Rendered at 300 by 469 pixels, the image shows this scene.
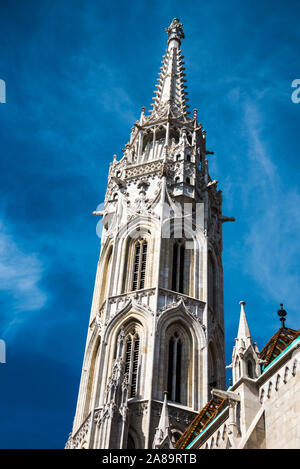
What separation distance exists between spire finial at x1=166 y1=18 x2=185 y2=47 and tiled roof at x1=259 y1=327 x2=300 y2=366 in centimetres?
3191

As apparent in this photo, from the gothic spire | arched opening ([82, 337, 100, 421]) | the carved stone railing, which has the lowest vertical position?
the gothic spire

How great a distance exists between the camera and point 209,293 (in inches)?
1369

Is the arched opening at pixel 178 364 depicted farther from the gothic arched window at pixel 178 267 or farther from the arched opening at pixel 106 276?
the arched opening at pixel 106 276

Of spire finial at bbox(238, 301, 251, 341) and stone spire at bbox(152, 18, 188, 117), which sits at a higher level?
stone spire at bbox(152, 18, 188, 117)

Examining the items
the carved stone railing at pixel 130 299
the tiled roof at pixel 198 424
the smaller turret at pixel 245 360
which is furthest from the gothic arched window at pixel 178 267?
the smaller turret at pixel 245 360

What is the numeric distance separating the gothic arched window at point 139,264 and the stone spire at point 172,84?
10.7 m

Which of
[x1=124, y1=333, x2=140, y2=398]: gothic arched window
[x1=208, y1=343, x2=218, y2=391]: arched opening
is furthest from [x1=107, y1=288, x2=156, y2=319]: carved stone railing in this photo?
[x1=208, y1=343, x2=218, y2=391]: arched opening

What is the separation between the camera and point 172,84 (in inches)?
1841

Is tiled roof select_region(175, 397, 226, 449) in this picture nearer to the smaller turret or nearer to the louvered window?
the louvered window

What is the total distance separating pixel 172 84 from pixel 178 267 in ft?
53.0

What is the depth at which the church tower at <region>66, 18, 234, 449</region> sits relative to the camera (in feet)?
95.9

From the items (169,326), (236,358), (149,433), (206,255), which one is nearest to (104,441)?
(149,433)

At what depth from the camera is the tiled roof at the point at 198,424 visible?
26547mm

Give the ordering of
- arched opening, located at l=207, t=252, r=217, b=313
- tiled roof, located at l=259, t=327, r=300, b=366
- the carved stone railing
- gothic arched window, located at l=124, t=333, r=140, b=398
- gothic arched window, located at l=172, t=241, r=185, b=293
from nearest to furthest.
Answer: tiled roof, located at l=259, t=327, r=300, b=366 → gothic arched window, located at l=124, t=333, r=140, b=398 → the carved stone railing → gothic arched window, located at l=172, t=241, r=185, b=293 → arched opening, located at l=207, t=252, r=217, b=313
